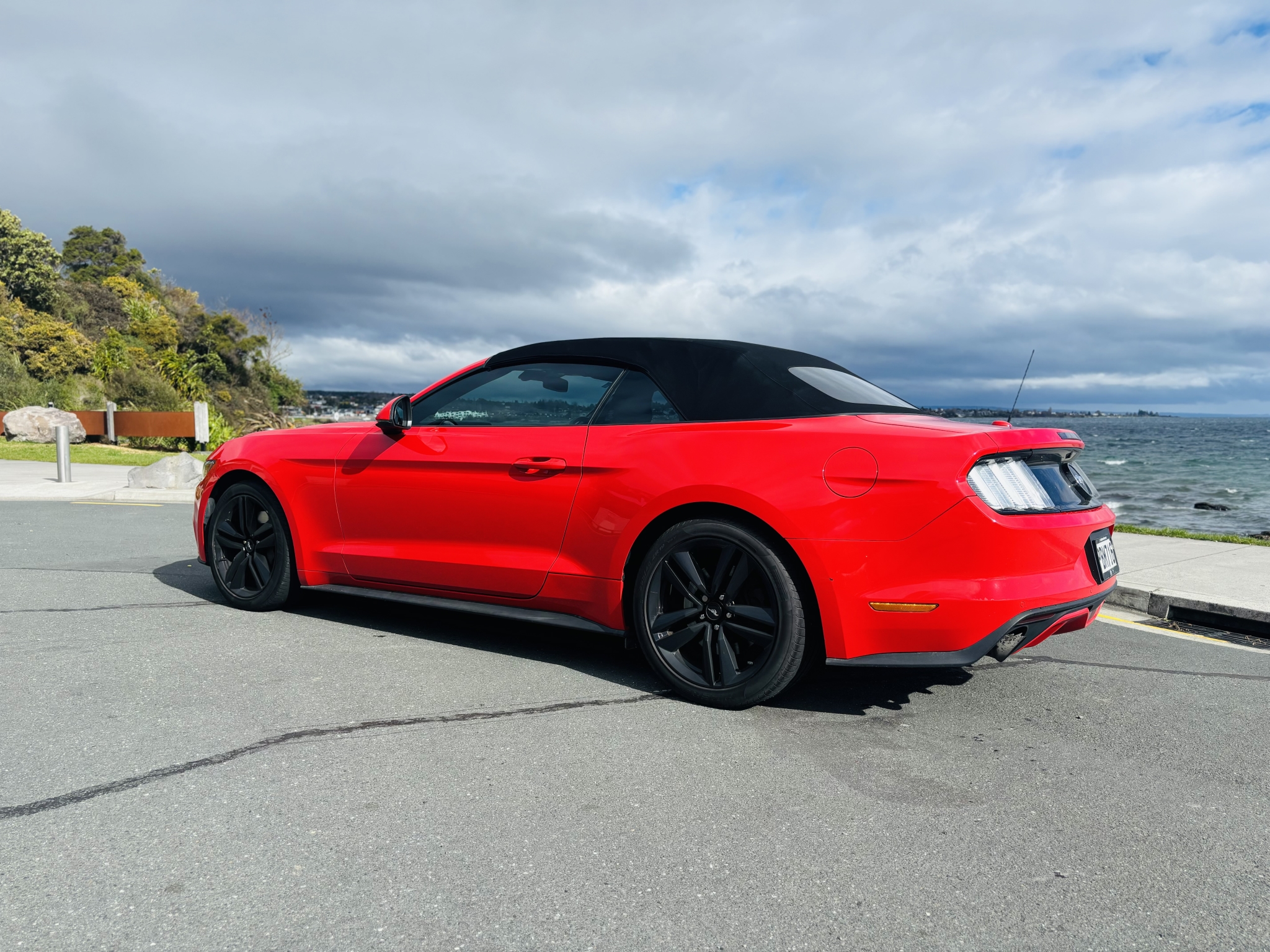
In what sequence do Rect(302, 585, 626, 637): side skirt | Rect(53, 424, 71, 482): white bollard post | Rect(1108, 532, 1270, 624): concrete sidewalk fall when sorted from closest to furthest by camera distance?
1. Rect(302, 585, 626, 637): side skirt
2. Rect(1108, 532, 1270, 624): concrete sidewalk
3. Rect(53, 424, 71, 482): white bollard post

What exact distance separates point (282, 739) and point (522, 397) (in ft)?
6.34

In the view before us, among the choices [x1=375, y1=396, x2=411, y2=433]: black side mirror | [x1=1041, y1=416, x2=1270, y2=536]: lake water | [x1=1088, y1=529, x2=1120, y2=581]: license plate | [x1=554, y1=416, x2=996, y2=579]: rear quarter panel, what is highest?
[x1=375, y1=396, x2=411, y2=433]: black side mirror

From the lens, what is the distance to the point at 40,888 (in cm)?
229

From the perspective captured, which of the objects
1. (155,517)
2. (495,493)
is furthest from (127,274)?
(495,493)

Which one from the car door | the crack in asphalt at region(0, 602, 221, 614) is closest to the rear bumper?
the car door

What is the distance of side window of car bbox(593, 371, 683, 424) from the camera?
4094mm

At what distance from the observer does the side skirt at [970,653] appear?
3.40 m

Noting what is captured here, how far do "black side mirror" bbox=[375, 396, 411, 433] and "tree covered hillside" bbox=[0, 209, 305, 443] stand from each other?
24.8 meters

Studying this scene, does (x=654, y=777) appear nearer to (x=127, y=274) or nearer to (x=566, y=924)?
(x=566, y=924)

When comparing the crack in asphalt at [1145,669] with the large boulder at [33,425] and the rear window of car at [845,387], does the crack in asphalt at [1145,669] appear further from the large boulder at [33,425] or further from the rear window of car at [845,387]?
the large boulder at [33,425]

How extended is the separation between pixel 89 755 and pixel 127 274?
261 ft

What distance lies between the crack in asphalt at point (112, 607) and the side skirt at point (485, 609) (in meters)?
1.06

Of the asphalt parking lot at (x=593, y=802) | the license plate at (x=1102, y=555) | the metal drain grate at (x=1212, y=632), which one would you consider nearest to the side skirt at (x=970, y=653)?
the license plate at (x=1102, y=555)

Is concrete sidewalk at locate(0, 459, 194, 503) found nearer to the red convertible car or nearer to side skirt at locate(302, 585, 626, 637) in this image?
Answer: side skirt at locate(302, 585, 626, 637)
